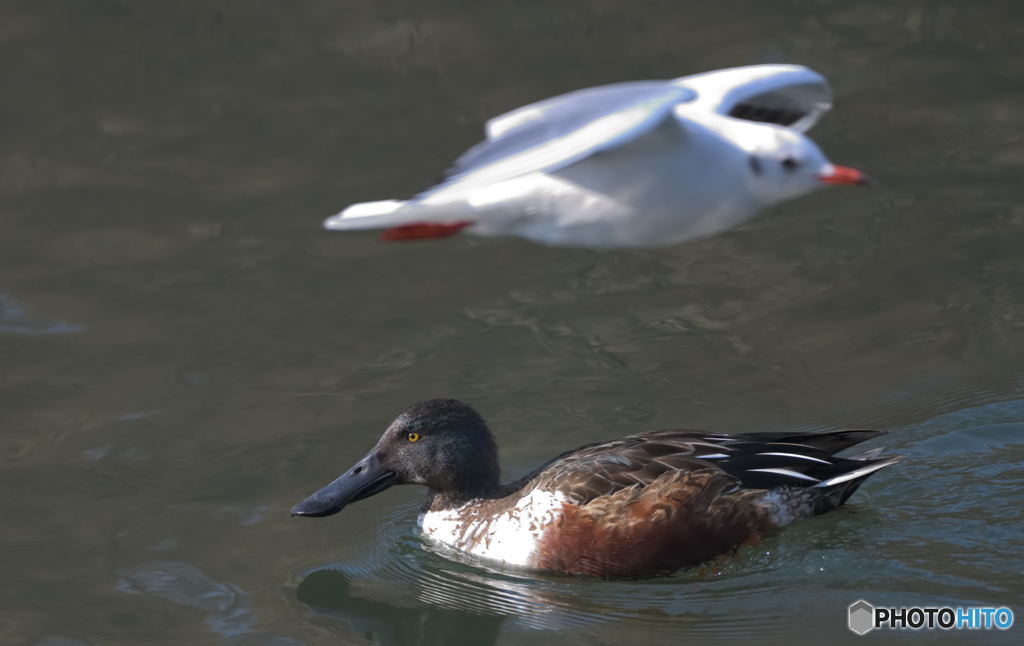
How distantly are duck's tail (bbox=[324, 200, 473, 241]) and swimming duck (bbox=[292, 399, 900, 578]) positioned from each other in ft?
4.07

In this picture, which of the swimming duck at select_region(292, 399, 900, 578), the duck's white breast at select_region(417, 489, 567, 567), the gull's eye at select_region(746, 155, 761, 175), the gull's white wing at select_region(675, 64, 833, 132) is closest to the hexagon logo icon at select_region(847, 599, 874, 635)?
the swimming duck at select_region(292, 399, 900, 578)

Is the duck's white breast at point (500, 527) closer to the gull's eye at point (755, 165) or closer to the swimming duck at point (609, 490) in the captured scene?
the swimming duck at point (609, 490)

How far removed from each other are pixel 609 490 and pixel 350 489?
1275 millimetres

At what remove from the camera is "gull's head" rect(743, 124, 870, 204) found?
6.67 m

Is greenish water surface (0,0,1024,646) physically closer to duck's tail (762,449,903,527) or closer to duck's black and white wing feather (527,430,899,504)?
duck's tail (762,449,903,527)

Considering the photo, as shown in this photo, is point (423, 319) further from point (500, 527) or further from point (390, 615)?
point (390, 615)

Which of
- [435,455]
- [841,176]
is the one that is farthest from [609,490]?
[841,176]

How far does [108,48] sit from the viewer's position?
12234 millimetres

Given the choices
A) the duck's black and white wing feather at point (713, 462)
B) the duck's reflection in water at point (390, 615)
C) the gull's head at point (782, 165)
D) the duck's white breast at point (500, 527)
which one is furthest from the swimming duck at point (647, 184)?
the duck's reflection in water at point (390, 615)

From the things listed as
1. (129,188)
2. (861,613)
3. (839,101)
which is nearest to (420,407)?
(861,613)

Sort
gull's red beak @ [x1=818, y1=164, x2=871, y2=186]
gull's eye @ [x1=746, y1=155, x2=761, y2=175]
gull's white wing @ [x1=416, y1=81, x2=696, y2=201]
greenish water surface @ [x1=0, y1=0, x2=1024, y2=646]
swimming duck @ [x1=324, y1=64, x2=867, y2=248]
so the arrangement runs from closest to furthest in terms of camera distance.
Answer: gull's white wing @ [x1=416, y1=81, x2=696, y2=201]
gull's red beak @ [x1=818, y1=164, x2=871, y2=186]
swimming duck @ [x1=324, y1=64, x2=867, y2=248]
greenish water surface @ [x1=0, y1=0, x2=1024, y2=646]
gull's eye @ [x1=746, y1=155, x2=761, y2=175]

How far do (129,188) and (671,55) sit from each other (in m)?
4.57

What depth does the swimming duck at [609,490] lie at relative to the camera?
22.4 feet

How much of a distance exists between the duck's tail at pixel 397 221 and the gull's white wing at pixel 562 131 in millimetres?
139
